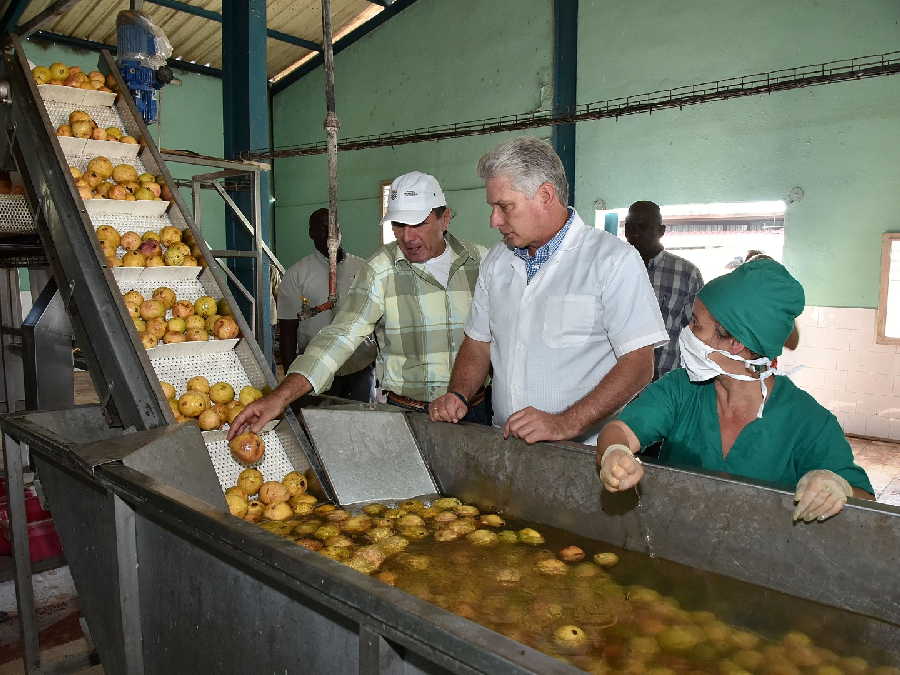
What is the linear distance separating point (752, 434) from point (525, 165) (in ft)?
3.73

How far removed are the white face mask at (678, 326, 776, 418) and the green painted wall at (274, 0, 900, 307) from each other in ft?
19.3

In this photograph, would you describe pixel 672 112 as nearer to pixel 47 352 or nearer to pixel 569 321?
pixel 569 321

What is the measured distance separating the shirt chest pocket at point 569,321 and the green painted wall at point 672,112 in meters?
5.56

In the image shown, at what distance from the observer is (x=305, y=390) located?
104 inches

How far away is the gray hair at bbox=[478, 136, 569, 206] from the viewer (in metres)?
2.33

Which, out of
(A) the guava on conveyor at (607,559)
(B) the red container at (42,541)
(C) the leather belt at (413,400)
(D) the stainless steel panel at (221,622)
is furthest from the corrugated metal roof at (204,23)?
(A) the guava on conveyor at (607,559)

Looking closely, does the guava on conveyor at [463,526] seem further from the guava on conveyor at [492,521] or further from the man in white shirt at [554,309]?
the man in white shirt at [554,309]

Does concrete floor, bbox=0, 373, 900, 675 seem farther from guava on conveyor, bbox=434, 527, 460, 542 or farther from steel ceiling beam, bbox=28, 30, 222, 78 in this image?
steel ceiling beam, bbox=28, 30, 222, 78

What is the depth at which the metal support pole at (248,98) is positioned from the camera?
286 inches

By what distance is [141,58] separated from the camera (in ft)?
13.7

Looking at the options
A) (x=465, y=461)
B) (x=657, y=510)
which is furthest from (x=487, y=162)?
(x=657, y=510)

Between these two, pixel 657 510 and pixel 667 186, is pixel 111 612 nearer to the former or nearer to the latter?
pixel 657 510

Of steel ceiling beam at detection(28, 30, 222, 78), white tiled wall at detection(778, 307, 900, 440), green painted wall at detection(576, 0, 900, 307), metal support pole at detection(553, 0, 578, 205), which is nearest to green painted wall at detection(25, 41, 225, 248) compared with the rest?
steel ceiling beam at detection(28, 30, 222, 78)

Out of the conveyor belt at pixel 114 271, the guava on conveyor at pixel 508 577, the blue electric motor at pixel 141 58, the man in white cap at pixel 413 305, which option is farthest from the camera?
the blue electric motor at pixel 141 58
